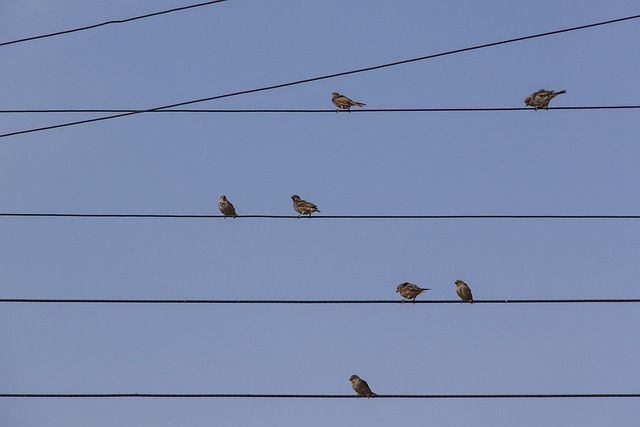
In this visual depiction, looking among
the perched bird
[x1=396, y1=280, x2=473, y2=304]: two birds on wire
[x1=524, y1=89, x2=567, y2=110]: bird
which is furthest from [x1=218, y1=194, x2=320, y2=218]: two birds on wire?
[x1=524, y1=89, x2=567, y2=110]: bird

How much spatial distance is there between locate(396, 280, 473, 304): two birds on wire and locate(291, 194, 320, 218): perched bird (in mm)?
1727

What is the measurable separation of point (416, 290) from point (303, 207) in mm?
2150

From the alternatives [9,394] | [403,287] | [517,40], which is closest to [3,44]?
[9,394]

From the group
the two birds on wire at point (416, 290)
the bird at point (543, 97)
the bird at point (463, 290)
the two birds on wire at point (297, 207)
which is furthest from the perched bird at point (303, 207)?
the bird at point (543, 97)

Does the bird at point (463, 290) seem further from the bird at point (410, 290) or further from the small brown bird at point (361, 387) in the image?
the small brown bird at point (361, 387)

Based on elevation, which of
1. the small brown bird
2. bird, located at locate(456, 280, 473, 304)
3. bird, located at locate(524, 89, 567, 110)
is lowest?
the small brown bird

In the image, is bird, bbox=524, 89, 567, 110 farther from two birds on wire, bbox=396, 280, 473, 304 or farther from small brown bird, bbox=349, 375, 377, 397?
small brown bird, bbox=349, 375, 377, 397

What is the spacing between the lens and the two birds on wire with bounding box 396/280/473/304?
17.9m

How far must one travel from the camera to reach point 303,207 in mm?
18875

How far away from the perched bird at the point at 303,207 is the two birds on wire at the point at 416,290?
173 centimetres

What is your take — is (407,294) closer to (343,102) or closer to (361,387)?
(361,387)

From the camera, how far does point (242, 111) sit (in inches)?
532

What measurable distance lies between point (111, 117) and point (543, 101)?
23.8ft

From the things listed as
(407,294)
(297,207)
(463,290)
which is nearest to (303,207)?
(297,207)
